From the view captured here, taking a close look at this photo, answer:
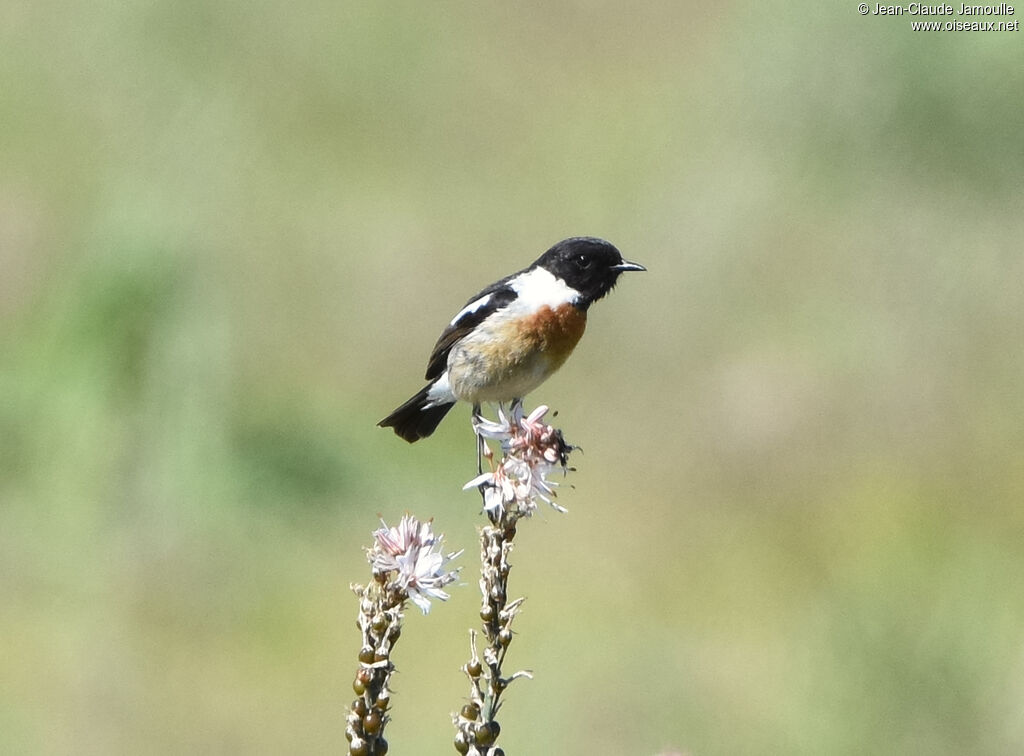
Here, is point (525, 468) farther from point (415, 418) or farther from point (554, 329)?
point (415, 418)

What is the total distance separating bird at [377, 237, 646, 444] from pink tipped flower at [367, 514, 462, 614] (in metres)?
2.09

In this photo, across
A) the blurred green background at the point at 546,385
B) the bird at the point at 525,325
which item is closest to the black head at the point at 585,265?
the bird at the point at 525,325

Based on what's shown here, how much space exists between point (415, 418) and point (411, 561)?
2.53 m

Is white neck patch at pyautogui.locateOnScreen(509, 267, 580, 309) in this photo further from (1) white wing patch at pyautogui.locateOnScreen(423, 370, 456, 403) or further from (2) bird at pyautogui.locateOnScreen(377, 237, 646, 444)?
(1) white wing patch at pyautogui.locateOnScreen(423, 370, 456, 403)

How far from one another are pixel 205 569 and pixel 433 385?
579 centimetres

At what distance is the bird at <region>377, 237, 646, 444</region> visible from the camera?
183 inches

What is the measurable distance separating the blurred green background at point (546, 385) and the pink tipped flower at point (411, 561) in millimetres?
4507

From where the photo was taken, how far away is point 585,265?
4.72 meters

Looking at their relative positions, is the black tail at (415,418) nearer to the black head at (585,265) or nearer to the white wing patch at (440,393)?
the white wing patch at (440,393)

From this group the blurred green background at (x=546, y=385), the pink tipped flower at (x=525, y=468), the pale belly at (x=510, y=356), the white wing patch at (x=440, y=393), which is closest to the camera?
the pink tipped flower at (x=525, y=468)

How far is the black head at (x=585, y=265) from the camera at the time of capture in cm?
470

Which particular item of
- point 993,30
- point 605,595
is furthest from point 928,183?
point 605,595

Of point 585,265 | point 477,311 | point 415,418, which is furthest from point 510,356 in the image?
point 415,418

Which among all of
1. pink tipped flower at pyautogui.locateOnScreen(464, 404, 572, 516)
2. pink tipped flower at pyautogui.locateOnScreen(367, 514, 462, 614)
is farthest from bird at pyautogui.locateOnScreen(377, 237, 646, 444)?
pink tipped flower at pyautogui.locateOnScreen(367, 514, 462, 614)
